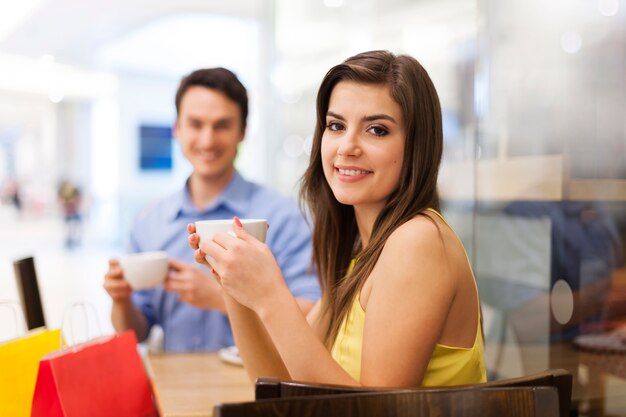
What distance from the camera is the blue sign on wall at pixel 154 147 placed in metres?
8.58

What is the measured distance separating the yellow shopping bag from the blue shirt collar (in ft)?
2.86

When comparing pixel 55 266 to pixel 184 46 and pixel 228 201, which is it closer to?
pixel 184 46

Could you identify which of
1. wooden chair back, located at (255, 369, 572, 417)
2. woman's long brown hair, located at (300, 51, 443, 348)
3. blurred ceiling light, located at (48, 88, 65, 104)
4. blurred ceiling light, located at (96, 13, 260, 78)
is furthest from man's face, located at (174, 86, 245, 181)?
blurred ceiling light, located at (48, 88, 65, 104)

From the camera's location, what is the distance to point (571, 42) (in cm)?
176

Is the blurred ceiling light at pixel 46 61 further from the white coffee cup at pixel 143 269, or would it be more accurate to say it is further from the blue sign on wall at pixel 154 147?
the white coffee cup at pixel 143 269

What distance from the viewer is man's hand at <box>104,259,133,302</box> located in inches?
58.8

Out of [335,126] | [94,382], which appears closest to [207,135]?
[335,126]

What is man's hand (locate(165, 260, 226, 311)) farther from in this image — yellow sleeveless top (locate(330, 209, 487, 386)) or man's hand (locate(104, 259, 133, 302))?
yellow sleeveless top (locate(330, 209, 487, 386))

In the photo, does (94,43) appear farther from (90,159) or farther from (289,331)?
(289,331)

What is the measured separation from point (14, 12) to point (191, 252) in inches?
182

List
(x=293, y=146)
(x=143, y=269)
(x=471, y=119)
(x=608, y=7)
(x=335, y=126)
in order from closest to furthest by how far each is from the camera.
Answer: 1. (x=335, y=126)
2. (x=143, y=269)
3. (x=608, y=7)
4. (x=471, y=119)
5. (x=293, y=146)

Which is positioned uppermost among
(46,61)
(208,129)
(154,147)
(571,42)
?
(46,61)

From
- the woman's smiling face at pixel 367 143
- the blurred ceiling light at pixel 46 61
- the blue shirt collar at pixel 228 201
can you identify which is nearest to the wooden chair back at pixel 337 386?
the woman's smiling face at pixel 367 143

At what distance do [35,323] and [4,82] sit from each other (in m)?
7.27
